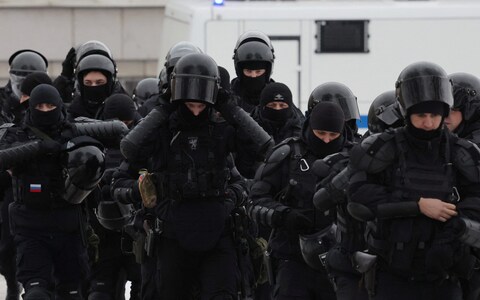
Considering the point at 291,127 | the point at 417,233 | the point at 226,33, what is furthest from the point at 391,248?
the point at 226,33

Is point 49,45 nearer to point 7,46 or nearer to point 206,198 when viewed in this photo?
point 7,46

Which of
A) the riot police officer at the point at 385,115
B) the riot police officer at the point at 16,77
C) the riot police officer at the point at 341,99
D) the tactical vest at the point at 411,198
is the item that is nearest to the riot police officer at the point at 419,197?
the tactical vest at the point at 411,198

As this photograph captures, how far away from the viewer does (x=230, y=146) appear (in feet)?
30.8

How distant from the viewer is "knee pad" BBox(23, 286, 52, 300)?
10402 mm

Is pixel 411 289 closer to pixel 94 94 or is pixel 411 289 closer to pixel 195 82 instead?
pixel 195 82

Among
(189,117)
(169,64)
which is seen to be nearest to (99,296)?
(169,64)

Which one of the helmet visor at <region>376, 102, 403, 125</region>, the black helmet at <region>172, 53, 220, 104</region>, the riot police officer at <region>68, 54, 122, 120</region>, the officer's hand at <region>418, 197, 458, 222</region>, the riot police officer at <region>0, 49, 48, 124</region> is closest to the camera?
the officer's hand at <region>418, 197, 458, 222</region>

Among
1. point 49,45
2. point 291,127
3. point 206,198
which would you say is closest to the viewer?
point 206,198

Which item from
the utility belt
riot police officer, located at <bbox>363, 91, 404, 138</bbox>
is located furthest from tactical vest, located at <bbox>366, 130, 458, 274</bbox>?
the utility belt

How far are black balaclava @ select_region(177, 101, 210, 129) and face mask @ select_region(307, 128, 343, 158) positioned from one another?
66 cm

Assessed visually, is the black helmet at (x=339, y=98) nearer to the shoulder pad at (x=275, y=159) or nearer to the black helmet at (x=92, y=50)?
the shoulder pad at (x=275, y=159)

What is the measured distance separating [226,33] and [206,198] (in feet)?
26.2

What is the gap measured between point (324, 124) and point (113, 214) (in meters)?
2.58

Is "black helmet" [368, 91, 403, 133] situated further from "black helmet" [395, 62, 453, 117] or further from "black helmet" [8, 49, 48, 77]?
"black helmet" [8, 49, 48, 77]
